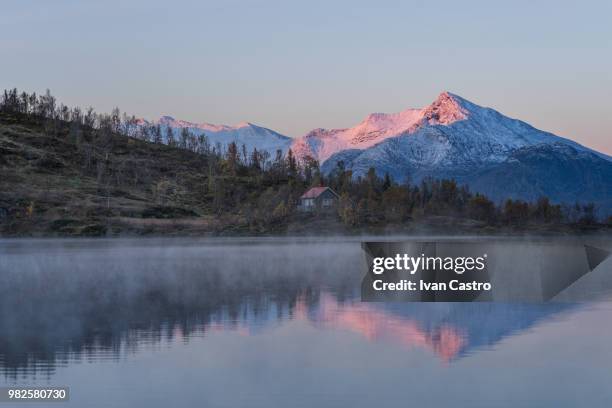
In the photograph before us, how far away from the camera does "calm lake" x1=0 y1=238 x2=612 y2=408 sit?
30.9 metres

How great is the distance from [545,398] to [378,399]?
633 cm

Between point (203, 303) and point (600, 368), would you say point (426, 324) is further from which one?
point (203, 303)

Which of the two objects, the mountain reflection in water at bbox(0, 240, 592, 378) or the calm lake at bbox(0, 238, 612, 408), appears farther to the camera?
the mountain reflection in water at bbox(0, 240, 592, 378)

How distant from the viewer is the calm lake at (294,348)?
101 ft

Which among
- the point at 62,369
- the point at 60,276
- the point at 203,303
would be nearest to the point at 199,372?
the point at 62,369

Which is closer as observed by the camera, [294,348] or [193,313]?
[294,348]

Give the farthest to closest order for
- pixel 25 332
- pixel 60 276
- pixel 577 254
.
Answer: pixel 577 254 → pixel 60 276 → pixel 25 332

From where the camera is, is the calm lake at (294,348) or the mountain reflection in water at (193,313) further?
the mountain reflection in water at (193,313)

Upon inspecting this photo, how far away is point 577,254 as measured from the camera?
3531 inches

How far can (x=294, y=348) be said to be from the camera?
4088cm

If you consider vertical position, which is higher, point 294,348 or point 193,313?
point 193,313

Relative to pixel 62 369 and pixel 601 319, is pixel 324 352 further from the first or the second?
pixel 601 319

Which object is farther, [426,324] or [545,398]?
[426,324]

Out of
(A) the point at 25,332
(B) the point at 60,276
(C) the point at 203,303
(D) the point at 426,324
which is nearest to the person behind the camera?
(A) the point at 25,332
